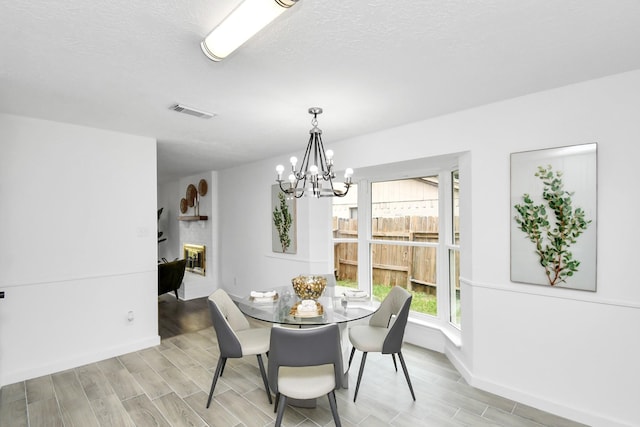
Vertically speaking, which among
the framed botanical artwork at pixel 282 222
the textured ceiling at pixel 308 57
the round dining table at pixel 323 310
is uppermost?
the textured ceiling at pixel 308 57

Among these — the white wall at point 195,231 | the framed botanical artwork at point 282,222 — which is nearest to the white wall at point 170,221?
the white wall at point 195,231

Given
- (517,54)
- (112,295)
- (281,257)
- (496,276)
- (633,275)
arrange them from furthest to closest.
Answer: (281,257) → (112,295) → (496,276) → (633,275) → (517,54)

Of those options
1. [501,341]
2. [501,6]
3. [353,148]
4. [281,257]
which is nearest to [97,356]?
[281,257]

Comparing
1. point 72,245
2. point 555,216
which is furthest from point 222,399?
point 555,216

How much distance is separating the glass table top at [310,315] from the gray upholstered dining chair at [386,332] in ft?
0.66

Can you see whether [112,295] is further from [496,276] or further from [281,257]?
[496,276]

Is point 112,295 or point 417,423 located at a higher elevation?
point 112,295

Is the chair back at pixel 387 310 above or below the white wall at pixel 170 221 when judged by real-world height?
below

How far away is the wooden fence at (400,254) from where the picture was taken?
3693 mm

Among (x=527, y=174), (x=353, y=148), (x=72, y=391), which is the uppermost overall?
(x=353, y=148)

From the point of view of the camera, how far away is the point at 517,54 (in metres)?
1.83

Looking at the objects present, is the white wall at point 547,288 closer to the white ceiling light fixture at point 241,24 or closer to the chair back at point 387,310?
the chair back at point 387,310

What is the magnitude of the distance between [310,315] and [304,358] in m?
0.44

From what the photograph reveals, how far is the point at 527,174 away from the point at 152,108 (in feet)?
10.3
